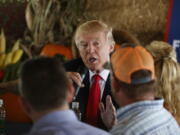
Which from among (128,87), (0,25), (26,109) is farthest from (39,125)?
(0,25)

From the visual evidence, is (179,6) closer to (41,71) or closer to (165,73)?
(165,73)

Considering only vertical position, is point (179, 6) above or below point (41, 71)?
below

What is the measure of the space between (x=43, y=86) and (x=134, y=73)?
40 centimetres

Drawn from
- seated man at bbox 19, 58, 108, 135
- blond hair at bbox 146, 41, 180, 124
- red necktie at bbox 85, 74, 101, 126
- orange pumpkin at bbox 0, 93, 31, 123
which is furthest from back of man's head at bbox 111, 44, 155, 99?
orange pumpkin at bbox 0, 93, 31, 123

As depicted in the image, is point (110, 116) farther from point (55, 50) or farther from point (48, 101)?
point (55, 50)

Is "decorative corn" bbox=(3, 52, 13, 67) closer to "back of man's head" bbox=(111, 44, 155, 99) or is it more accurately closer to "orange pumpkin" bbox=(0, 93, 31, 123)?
"orange pumpkin" bbox=(0, 93, 31, 123)

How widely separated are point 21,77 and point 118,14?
2747mm

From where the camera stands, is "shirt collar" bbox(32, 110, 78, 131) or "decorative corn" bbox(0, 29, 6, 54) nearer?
"shirt collar" bbox(32, 110, 78, 131)

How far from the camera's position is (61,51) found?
3.73 meters

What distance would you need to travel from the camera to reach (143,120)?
4.55 feet

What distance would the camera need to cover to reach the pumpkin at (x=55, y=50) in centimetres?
370

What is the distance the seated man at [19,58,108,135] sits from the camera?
1.14 meters

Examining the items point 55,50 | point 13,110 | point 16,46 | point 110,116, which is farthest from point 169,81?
point 16,46

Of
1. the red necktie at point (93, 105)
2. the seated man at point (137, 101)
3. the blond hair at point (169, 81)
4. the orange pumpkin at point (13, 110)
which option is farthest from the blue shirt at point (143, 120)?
the orange pumpkin at point (13, 110)
